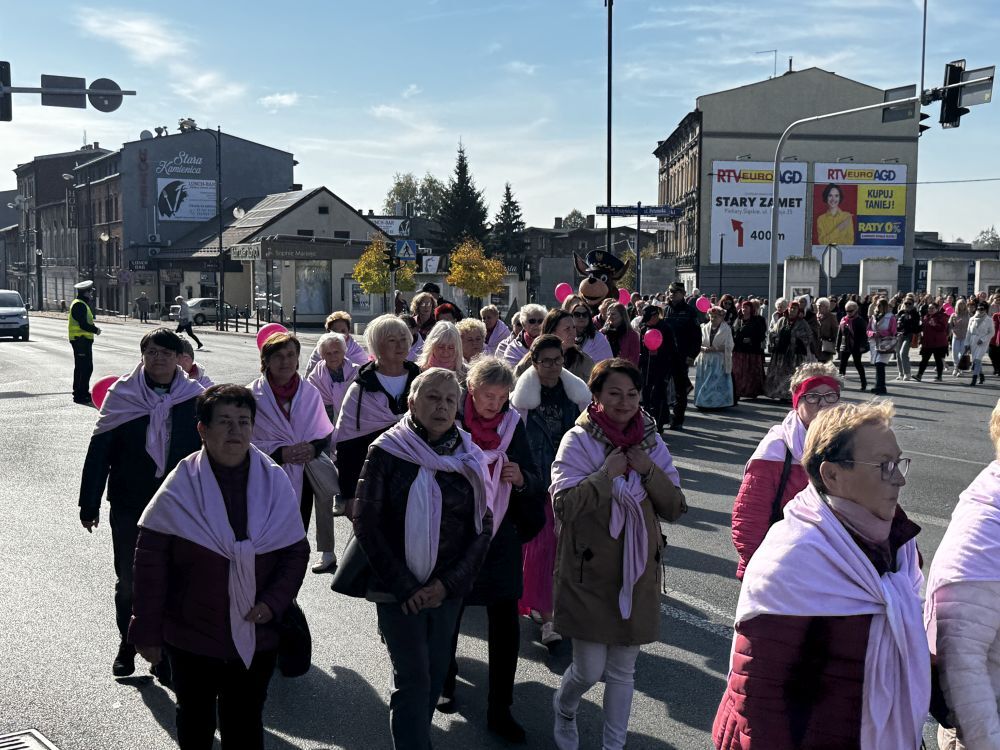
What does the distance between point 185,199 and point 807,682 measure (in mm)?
72559

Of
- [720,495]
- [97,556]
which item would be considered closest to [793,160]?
[720,495]

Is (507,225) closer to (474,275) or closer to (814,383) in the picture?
(474,275)

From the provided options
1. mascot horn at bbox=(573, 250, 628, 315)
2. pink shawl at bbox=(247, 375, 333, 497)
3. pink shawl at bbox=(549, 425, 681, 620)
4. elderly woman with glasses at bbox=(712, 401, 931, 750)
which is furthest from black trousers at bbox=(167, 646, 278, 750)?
mascot horn at bbox=(573, 250, 628, 315)

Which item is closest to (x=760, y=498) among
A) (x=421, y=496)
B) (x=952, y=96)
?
(x=421, y=496)

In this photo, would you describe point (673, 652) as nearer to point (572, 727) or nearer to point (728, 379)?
point (572, 727)

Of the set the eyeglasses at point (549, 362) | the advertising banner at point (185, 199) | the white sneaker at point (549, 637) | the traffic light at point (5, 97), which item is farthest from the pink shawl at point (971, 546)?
the advertising banner at point (185, 199)

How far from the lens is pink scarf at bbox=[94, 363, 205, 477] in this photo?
5047 millimetres

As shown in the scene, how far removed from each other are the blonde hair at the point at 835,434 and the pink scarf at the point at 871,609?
167 millimetres

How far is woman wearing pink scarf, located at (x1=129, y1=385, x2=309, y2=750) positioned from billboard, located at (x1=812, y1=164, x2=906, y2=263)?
6126 centimetres

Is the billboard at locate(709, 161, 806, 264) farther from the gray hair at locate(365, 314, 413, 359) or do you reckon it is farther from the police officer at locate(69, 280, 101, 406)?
the gray hair at locate(365, 314, 413, 359)

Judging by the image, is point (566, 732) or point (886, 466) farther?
point (566, 732)

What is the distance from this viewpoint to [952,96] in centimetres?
1559

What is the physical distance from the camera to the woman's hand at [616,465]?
13.6ft

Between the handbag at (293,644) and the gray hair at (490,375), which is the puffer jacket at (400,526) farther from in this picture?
the gray hair at (490,375)
